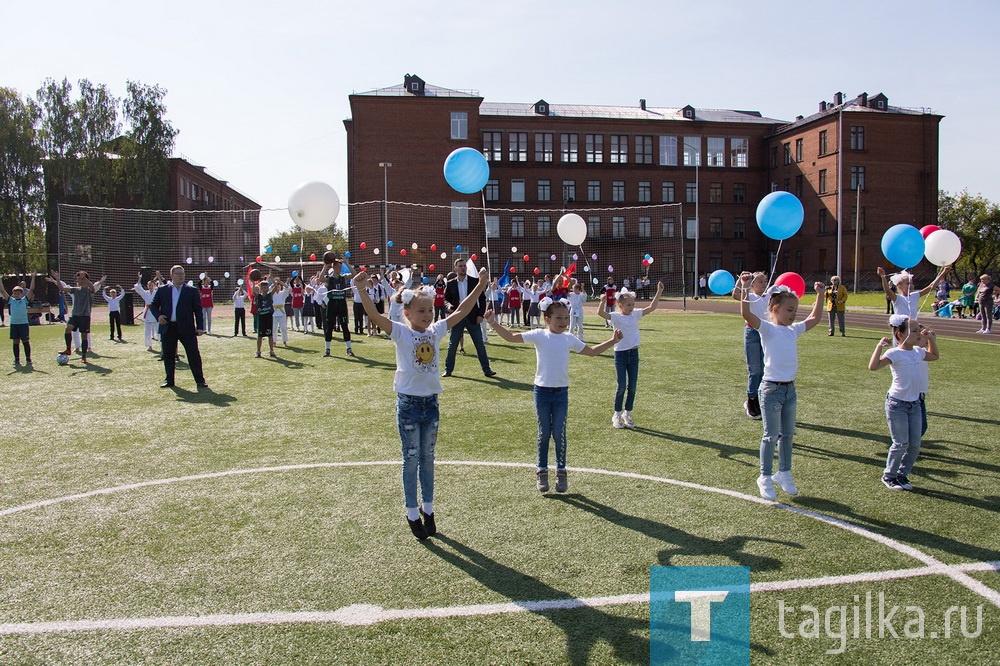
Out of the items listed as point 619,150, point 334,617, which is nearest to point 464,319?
point 334,617

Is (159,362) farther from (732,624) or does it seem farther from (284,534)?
(732,624)

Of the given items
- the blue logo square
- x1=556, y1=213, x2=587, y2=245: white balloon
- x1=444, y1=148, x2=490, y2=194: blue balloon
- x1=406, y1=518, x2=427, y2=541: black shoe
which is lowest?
the blue logo square

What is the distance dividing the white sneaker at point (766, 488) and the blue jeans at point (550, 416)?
70.1 inches

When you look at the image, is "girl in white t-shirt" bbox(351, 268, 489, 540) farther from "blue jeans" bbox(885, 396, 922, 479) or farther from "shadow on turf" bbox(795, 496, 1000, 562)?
"blue jeans" bbox(885, 396, 922, 479)

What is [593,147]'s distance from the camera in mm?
67125

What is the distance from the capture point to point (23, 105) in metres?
51.3

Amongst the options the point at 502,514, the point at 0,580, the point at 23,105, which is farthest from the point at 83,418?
the point at 23,105

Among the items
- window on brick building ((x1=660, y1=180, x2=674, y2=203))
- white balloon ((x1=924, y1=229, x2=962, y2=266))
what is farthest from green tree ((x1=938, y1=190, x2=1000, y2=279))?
white balloon ((x1=924, y1=229, x2=962, y2=266))

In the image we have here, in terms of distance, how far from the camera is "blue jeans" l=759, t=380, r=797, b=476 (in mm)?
6312

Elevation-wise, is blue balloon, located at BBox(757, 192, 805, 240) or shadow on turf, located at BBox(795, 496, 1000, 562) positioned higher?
blue balloon, located at BBox(757, 192, 805, 240)

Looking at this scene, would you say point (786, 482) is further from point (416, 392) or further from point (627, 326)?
point (416, 392)

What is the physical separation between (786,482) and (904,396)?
4.35ft

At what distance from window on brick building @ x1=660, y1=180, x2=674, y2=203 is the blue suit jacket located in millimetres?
61032

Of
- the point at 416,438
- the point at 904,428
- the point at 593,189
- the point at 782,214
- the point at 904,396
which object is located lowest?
the point at 904,428
